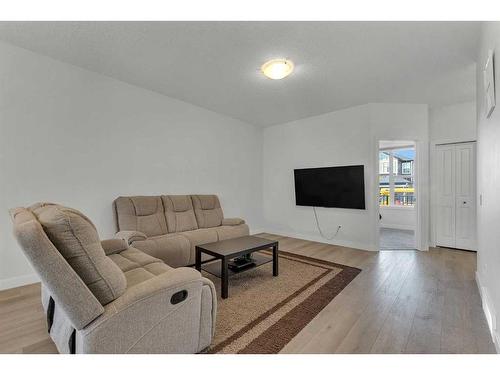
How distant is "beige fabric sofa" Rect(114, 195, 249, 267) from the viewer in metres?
2.96

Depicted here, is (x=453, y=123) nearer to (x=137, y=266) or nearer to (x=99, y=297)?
(x=137, y=266)

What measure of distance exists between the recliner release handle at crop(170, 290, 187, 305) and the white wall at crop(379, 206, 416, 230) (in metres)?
6.61

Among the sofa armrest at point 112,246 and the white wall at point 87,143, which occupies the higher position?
the white wall at point 87,143

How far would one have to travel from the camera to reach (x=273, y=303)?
2.29 m

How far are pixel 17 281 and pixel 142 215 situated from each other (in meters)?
1.42

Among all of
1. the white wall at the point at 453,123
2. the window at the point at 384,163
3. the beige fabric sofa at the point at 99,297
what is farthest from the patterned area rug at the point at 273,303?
the window at the point at 384,163

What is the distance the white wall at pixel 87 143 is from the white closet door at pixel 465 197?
4.29 m

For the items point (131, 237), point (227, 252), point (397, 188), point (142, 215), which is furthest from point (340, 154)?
point (131, 237)

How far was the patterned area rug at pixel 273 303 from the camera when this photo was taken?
1.73 meters

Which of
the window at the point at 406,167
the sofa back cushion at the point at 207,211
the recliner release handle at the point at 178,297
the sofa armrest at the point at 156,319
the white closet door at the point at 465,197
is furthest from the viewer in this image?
the window at the point at 406,167

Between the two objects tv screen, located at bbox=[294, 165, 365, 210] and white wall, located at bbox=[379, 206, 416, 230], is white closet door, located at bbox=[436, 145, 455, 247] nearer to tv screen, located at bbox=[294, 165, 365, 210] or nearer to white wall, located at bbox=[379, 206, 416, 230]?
tv screen, located at bbox=[294, 165, 365, 210]

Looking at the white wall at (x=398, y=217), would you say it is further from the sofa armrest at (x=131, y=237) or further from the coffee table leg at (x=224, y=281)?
the sofa armrest at (x=131, y=237)
